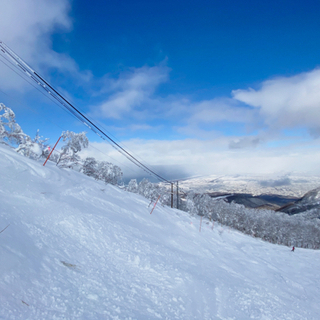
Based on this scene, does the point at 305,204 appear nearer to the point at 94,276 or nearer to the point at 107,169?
the point at 107,169

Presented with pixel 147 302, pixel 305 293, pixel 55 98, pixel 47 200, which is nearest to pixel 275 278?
pixel 305 293

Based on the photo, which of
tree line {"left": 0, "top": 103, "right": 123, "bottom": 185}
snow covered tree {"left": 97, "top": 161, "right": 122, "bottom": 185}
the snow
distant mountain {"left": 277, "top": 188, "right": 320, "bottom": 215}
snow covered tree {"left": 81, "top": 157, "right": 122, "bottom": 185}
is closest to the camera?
the snow

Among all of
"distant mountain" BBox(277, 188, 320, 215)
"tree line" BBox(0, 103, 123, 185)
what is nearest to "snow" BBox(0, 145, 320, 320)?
"tree line" BBox(0, 103, 123, 185)

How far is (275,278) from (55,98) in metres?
13.7

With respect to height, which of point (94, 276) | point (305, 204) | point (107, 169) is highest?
point (305, 204)

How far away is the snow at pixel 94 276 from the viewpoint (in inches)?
122

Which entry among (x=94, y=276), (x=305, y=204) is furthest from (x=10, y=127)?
(x=305, y=204)

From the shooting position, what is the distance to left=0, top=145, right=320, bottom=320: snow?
3.11m

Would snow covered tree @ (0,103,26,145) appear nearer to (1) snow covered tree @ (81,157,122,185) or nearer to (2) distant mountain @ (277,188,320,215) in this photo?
(1) snow covered tree @ (81,157,122,185)

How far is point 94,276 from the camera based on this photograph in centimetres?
418

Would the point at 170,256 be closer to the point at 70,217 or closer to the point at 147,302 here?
the point at 147,302

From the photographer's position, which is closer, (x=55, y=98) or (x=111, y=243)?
(x=111, y=243)

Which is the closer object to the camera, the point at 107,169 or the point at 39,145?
the point at 39,145

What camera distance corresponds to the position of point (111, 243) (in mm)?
6078
